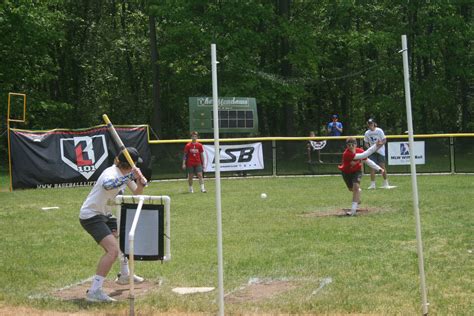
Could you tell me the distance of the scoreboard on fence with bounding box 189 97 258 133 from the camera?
28250 mm

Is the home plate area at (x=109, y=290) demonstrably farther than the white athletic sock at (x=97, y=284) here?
Yes

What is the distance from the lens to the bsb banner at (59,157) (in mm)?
23594

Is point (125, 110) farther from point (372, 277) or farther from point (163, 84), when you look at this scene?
point (372, 277)

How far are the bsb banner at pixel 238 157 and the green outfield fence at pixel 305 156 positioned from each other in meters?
0.17

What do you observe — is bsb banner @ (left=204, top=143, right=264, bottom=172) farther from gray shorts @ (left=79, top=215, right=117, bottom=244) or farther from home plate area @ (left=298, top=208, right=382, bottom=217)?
gray shorts @ (left=79, top=215, right=117, bottom=244)

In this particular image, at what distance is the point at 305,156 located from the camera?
87.6ft

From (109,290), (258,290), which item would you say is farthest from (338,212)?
→ (109,290)

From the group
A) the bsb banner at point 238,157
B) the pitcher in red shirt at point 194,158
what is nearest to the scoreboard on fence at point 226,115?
the bsb banner at point 238,157

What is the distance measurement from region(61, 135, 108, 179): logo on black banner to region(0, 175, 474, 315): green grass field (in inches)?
245

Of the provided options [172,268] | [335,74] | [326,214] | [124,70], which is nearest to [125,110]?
[124,70]

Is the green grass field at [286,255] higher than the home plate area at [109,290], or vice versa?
the green grass field at [286,255]

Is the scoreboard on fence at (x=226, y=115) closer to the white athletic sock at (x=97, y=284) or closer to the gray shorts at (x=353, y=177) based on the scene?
the gray shorts at (x=353, y=177)

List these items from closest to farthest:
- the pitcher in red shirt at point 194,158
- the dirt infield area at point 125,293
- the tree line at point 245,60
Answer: the dirt infield area at point 125,293
the pitcher in red shirt at point 194,158
the tree line at point 245,60

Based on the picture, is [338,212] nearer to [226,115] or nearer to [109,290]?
[109,290]
